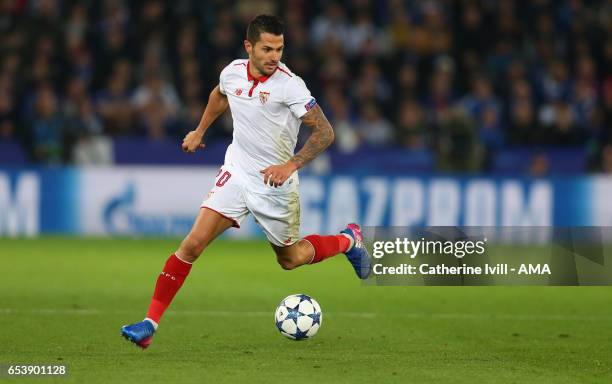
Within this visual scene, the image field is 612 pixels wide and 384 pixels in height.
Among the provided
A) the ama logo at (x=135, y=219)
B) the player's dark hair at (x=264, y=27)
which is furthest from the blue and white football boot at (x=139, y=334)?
the ama logo at (x=135, y=219)

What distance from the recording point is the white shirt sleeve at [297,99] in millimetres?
7578

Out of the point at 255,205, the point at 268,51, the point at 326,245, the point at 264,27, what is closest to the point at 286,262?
the point at 326,245

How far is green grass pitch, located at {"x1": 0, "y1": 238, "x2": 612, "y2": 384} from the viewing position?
6.79 meters

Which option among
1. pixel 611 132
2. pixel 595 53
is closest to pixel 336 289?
pixel 611 132

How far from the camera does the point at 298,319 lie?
25.4 feet

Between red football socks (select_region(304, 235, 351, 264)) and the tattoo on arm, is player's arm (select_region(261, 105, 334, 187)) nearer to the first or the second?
the tattoo on arm

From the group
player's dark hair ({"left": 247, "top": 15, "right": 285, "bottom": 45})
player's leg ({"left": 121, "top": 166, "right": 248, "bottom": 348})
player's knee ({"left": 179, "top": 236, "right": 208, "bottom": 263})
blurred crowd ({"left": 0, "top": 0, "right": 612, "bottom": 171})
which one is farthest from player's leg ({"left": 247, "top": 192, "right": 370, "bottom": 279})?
blurred crowd ({"left": 0, "top": 0, "right": 612, "bottom": 171})

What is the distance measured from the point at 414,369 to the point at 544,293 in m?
4.70

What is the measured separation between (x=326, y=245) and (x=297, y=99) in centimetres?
149

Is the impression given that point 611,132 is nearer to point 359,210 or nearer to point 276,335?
point 359,210

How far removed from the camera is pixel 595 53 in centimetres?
1948

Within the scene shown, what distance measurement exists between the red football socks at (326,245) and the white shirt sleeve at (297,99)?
1.32 m

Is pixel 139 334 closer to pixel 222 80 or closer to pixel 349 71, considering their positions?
pixel 222 80
